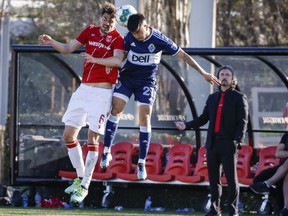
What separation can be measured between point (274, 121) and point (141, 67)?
4874 mm

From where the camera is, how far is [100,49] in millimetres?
16828

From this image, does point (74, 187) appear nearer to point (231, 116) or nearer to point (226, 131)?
point (226, 131)

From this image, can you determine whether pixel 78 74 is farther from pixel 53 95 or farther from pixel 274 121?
pixel 274 121

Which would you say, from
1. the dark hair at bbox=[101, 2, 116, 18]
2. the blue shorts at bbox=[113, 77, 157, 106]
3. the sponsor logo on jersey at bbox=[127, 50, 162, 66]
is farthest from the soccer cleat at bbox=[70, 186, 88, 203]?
the dark hair at bbox=[101, 2, 116, 18]

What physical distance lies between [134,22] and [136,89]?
1070 mm

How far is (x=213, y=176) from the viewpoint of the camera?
1794 centimetres

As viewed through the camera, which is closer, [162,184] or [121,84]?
[121,84]

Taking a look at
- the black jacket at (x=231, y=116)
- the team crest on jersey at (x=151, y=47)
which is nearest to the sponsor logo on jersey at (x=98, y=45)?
the team crest on jersey at (x=151, y=47)

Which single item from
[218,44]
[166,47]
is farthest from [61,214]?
[218,44]

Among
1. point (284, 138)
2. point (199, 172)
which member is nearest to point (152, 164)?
point (199, 172)

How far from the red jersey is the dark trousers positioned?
1986 mm

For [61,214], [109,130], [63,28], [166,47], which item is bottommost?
[61,214]

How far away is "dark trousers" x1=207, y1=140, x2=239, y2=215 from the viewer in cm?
1769

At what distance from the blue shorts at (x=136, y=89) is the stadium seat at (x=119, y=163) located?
13.6ft
